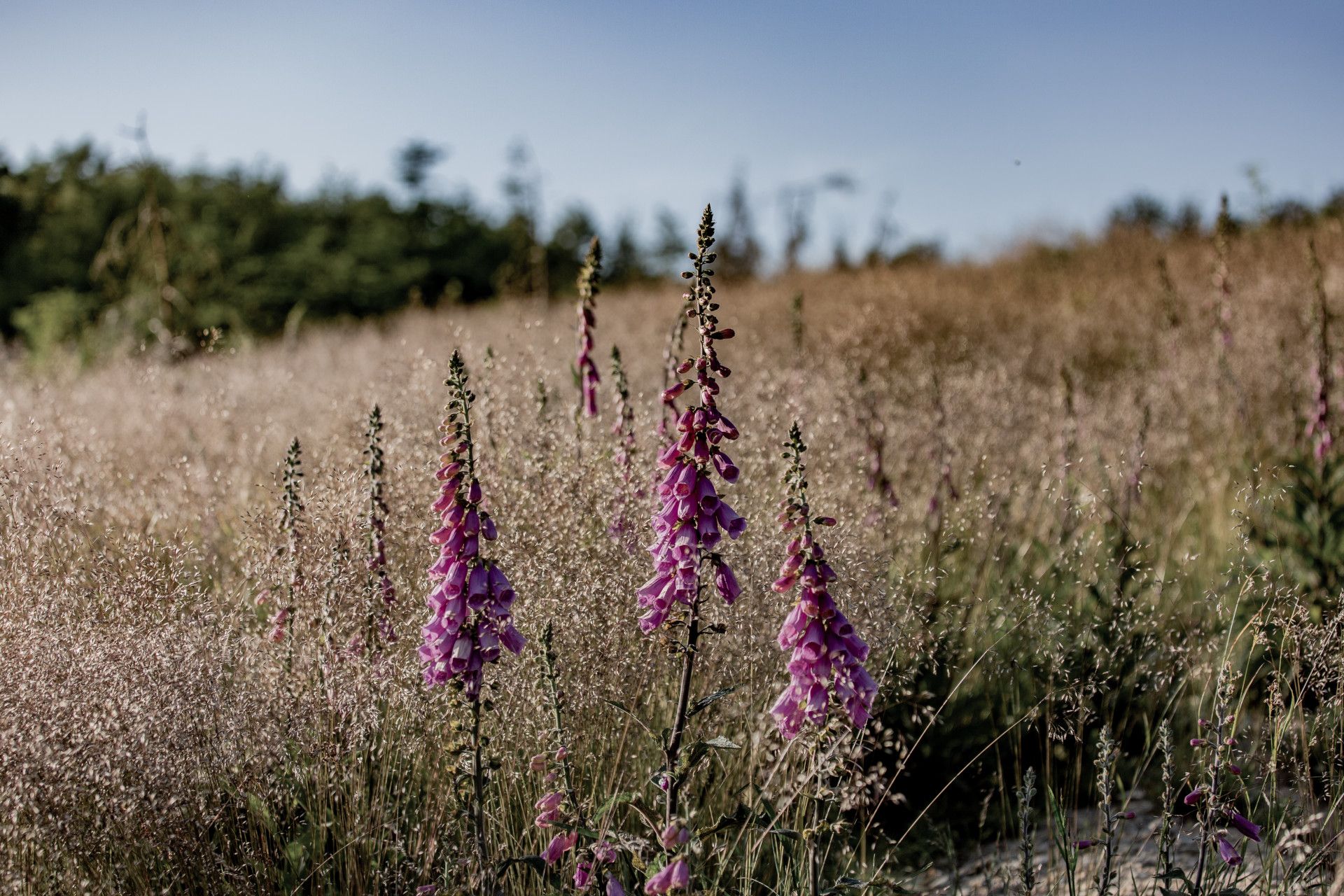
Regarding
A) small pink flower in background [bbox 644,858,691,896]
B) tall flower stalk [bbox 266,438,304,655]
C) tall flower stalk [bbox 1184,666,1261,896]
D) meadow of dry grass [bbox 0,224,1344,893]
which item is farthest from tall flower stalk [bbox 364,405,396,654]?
tall flower stalk [bbox 1184,666,1261,896]

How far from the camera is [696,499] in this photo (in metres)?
1.73

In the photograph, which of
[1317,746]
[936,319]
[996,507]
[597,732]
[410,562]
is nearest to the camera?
[597,732]

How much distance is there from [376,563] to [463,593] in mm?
684

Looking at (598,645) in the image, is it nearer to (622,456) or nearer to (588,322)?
(622,456)

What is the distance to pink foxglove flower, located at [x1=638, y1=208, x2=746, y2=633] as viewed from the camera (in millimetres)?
1716

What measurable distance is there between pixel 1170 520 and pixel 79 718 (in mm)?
4403

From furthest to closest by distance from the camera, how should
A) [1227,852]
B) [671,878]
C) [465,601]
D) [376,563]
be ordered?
[376,563]
[1227,852]
[465,601]
[671,878]

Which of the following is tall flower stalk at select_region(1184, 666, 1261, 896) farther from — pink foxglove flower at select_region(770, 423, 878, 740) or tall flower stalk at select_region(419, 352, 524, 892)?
tall flower stalk at select_region(419, 352, 524, 892)

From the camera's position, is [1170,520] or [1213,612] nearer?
[1213,612]

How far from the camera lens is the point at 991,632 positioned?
297 cm

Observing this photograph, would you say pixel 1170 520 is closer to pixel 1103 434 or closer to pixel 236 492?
pixel 1103 434

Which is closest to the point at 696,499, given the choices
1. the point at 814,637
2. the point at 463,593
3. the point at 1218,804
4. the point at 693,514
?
the point at 693,514

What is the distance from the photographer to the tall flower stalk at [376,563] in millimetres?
2156

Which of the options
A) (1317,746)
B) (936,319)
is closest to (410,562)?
(1317,746)
